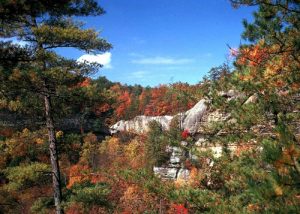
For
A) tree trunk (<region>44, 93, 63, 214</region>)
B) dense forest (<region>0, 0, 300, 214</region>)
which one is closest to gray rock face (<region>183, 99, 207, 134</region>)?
dense forest (<region>0, 0, 300, 214</region>)

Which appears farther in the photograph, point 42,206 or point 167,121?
point 167,121

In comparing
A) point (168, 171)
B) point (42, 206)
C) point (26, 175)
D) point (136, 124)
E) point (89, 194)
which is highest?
point (136, 124)

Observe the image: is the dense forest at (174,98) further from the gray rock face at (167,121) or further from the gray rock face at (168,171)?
the gray rock face at (168,171)

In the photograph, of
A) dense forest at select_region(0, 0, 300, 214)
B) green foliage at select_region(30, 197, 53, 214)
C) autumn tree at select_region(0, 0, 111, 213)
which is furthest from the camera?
green foliage at select_region(30, 197, 53, 214)

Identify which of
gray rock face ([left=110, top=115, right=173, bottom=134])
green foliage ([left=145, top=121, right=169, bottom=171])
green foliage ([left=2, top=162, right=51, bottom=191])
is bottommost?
green foliage ([left=145, top=121, right=169, bottom=171])

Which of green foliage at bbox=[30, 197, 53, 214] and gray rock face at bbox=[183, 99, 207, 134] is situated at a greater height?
gray rock face at bbox=[183, 99, 207, 134]

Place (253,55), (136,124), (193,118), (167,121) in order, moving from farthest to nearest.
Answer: (136,124) < (167,121) < (193,118) < (253,55)

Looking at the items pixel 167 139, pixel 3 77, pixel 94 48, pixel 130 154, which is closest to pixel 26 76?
pixel 3 77

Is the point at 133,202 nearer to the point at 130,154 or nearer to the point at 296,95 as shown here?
the point at 130,154

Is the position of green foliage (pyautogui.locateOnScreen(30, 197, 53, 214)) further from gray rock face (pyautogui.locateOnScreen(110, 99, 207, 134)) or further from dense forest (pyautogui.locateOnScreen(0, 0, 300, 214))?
gray rock face (pyautogui.locateOnScreen(110, 99, 207, 134))

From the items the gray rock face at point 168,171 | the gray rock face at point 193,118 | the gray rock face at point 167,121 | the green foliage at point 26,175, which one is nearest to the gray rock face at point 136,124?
the gray rock face at point 167,121

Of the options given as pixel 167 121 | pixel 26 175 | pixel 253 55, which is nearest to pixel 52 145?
pixel 26 175

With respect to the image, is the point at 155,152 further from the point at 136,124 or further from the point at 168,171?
the point at 136,124

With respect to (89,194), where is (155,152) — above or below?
below
